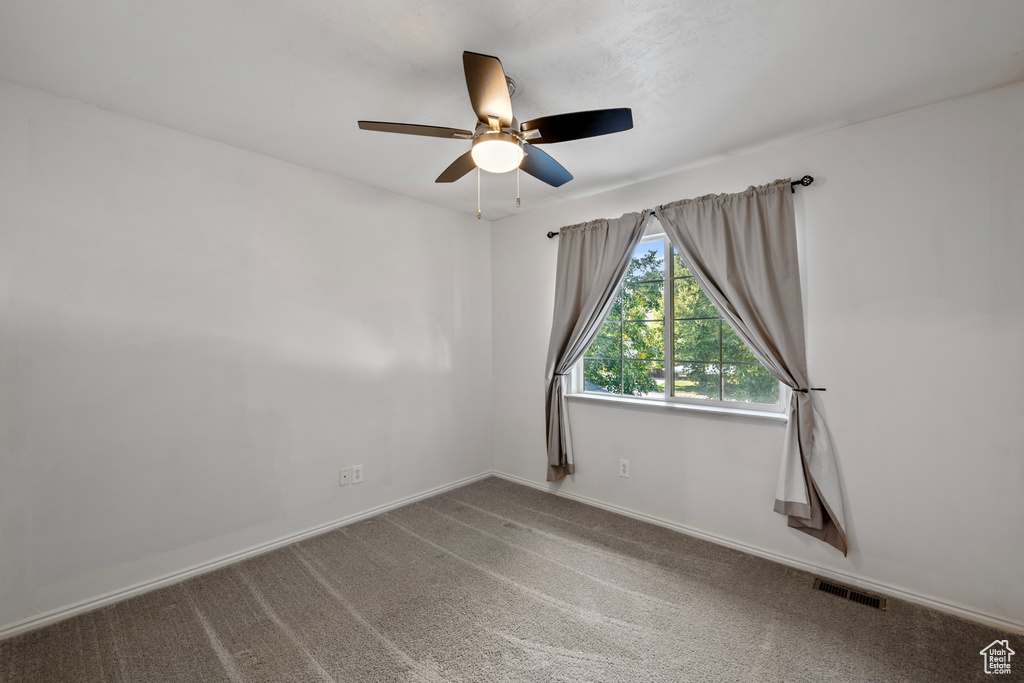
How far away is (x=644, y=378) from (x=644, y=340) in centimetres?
29

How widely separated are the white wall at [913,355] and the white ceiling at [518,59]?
0.24 meters

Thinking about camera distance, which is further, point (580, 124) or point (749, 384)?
point (749, 384)

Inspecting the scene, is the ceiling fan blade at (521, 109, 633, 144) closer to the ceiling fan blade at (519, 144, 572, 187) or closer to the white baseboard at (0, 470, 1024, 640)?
the ceiling fan blade at (519, 144, 572, 187)

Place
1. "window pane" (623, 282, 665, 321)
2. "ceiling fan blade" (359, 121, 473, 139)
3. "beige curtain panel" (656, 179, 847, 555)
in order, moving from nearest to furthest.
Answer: "ceiling fan blade" (359, 121, 473, 139), "beige curtain panel" (656, 179, 847, 555), "window pane" (623, 282, 665, 321)

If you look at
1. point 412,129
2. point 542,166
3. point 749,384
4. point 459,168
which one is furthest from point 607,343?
point 412,129

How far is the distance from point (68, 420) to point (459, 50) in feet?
8.25

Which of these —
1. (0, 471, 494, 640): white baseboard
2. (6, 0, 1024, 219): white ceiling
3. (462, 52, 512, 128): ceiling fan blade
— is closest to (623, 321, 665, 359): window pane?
(6, 0, 1024, 219): white ceiling

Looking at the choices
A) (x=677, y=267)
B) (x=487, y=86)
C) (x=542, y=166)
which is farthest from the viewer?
(x=677, y=267)

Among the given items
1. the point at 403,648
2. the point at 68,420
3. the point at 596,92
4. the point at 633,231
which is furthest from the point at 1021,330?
the point at 68,420

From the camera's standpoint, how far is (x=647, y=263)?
10.7ft

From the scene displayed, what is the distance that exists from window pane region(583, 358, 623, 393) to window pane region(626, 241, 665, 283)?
0.69 m

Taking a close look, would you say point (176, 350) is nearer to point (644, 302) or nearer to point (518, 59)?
point (518, 59)

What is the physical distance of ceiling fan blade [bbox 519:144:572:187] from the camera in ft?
6.72

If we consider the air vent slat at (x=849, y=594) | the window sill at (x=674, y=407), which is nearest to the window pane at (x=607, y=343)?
the window sill at (x=674, y=407)
